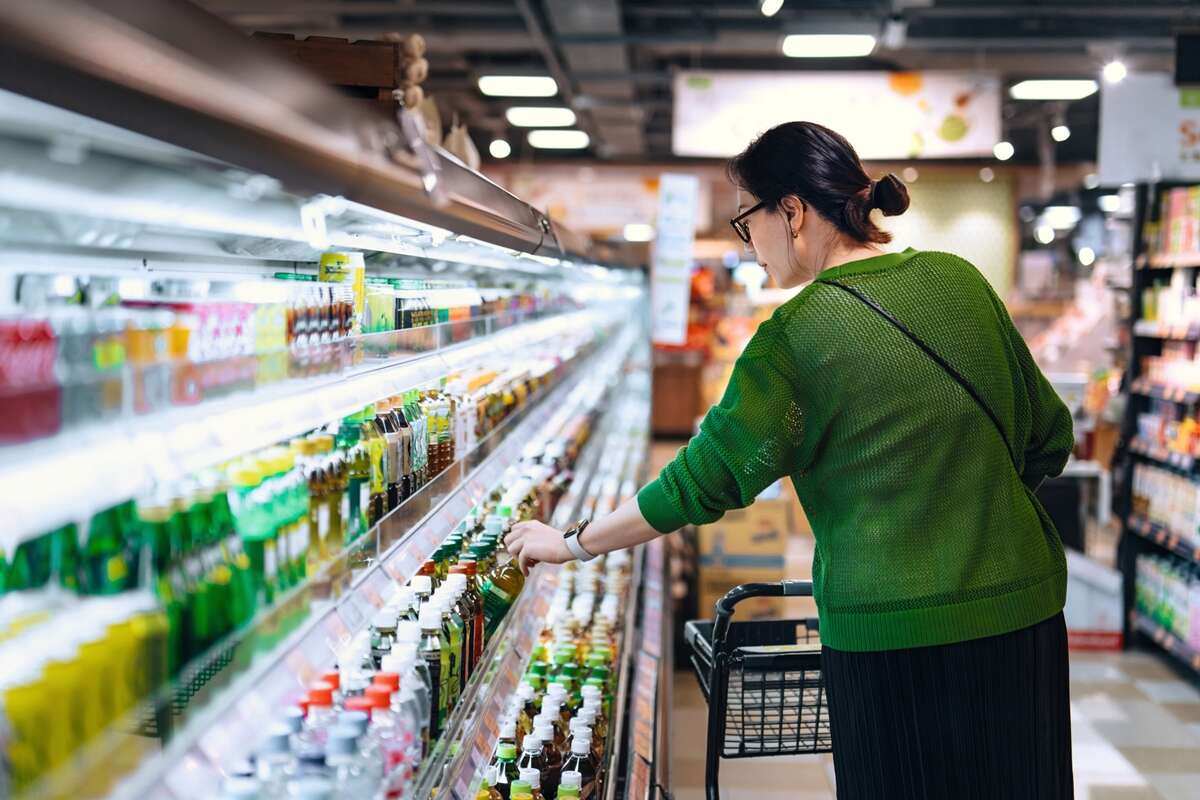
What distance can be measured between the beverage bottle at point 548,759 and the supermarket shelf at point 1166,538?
4184 mm

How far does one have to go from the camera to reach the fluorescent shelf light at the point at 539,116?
1184 cm

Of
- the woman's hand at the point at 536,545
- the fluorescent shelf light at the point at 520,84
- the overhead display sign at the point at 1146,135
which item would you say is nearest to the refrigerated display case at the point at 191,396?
the woman's hand at the point at 536,545

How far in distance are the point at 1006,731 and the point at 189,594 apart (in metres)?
1.45

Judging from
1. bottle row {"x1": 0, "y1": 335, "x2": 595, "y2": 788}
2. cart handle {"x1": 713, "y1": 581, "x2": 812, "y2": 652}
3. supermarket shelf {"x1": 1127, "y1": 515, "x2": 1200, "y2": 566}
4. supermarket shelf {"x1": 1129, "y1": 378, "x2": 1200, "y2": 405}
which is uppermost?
bottle row {"x1": 0, "y1": 335, "x2": 595, "y2": 788}

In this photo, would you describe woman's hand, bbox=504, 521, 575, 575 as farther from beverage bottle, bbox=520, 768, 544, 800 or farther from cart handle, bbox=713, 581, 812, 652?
cart handle, bbox=713, 581, 812, 652

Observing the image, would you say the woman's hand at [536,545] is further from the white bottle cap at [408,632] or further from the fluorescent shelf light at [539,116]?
the fluorescent shelf light at [539,116]

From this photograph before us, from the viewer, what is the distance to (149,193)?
136cm

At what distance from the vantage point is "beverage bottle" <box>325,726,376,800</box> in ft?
4.41

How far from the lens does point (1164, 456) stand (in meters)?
5.89

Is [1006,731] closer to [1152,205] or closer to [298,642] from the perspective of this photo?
[298,642]

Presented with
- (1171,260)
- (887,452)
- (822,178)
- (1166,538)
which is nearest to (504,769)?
(887,452)

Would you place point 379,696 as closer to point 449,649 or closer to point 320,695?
point 320,695

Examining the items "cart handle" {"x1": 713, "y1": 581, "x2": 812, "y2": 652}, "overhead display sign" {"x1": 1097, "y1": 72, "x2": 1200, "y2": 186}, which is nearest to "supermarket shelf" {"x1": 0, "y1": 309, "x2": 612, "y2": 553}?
"cart handle" {"x1": 713, "y1": 581, "x2": 812, "y2": 652}

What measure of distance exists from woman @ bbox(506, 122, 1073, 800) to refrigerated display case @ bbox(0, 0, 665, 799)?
55cm
